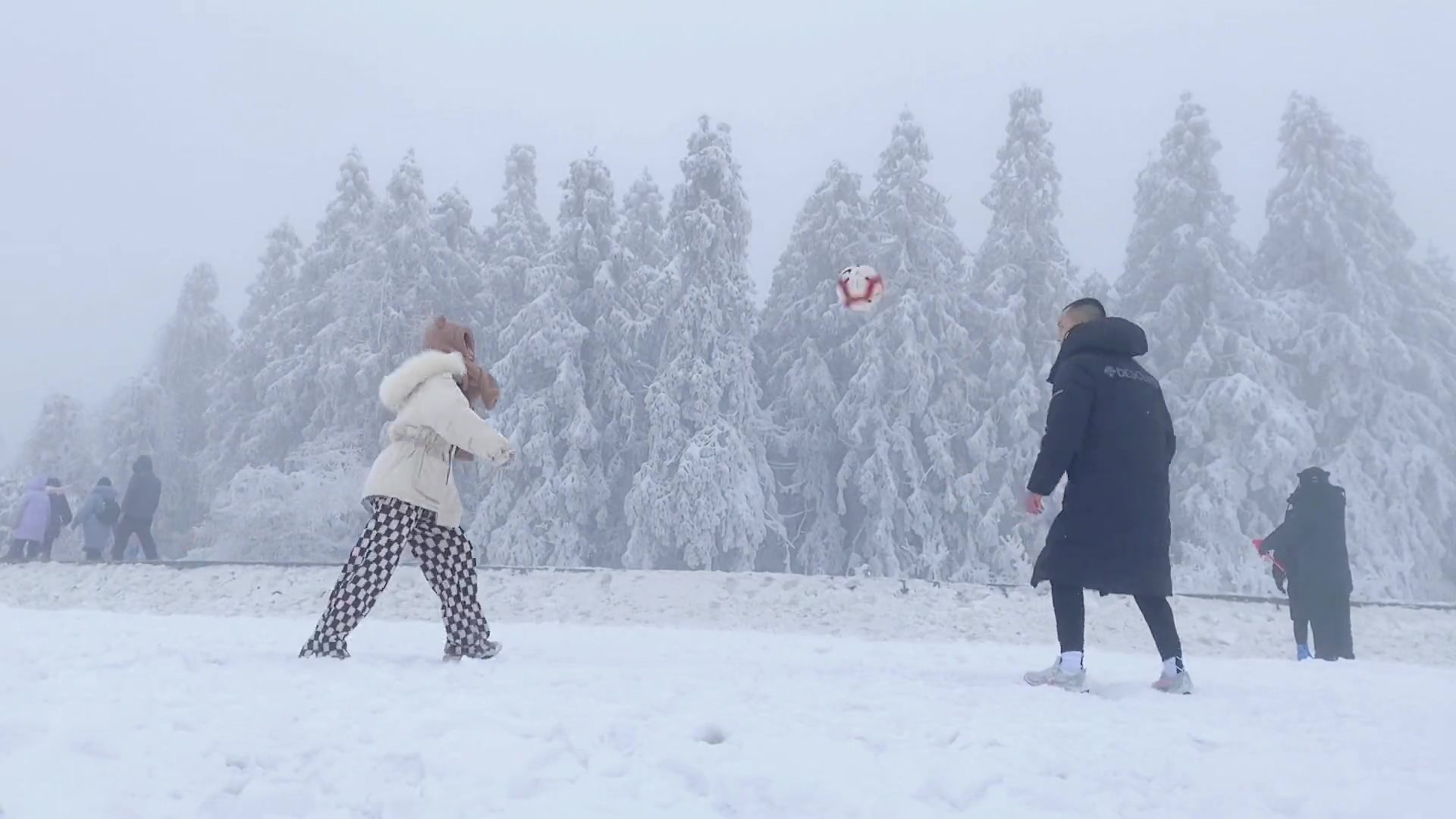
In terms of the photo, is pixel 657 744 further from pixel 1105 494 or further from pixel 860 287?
pixel 860 287

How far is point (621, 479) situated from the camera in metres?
27.4

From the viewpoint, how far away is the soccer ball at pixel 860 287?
26.8m

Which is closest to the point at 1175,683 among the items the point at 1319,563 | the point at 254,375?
the point at 1319,563

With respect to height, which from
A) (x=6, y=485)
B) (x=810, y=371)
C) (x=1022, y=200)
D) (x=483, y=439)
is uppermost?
(x=1022, y=200)

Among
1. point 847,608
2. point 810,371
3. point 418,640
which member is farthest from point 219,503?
point 418,640

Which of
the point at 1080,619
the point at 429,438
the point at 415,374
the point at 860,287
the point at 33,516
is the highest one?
the point at 860,287

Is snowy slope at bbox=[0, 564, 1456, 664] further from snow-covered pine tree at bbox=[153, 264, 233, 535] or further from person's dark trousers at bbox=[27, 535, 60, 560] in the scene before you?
snow-covered pine tree at bbox=[153, 264, 233, 535]

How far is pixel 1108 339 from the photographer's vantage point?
18.6 ft

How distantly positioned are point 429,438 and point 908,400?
21348mm

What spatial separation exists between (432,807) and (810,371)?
81.2 ft

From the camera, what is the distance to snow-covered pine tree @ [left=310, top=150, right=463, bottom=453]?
2978 cm

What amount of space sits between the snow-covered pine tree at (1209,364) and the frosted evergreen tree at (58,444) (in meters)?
40.7

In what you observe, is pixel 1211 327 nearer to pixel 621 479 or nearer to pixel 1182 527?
pixel 1182 527

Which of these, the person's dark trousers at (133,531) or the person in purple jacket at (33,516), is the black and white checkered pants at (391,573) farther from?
the person in purple jacket at (33,516)
